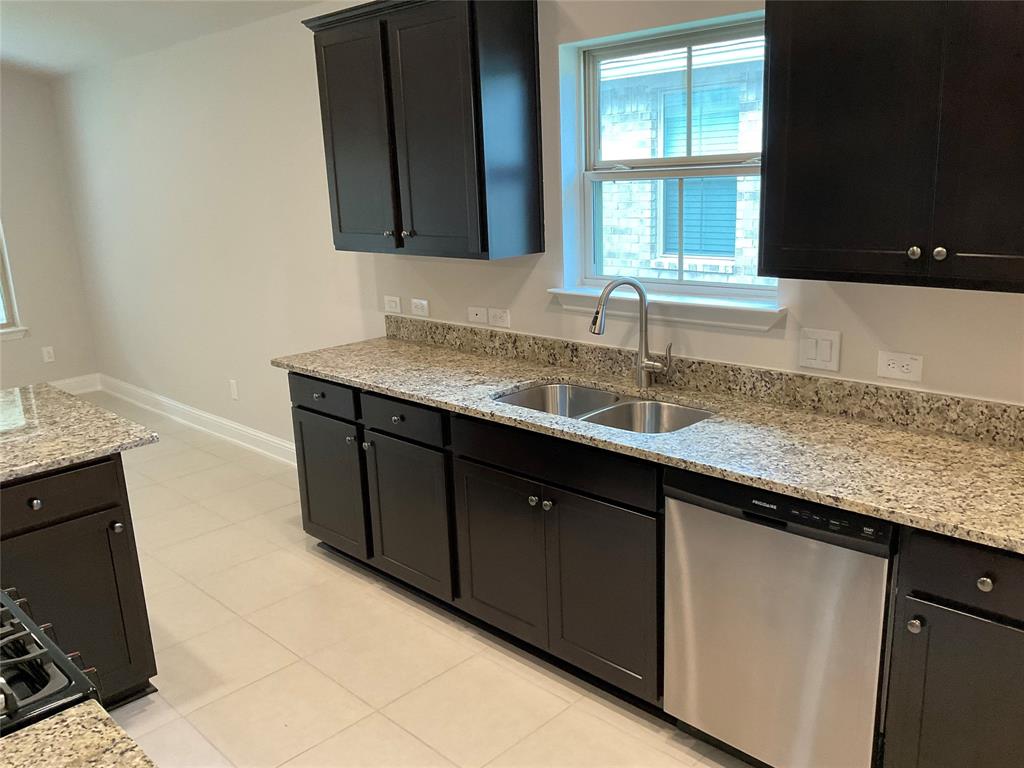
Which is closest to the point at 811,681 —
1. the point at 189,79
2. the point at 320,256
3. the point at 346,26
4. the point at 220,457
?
the point at 346,26

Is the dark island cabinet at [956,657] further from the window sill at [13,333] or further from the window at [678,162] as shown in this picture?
the window sill at [13,333]

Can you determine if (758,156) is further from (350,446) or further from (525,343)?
(350,446)

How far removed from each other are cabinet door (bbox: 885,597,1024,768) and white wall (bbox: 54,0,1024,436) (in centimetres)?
73

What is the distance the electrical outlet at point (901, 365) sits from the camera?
7.59 ft

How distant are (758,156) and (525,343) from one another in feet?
3.81

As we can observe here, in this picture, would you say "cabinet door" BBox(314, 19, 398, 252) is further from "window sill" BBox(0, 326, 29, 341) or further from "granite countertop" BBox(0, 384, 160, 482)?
"window sill" BBox(0, 326, 29, 341)

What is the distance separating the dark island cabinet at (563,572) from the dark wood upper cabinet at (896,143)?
891mm

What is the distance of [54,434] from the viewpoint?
98.9 inches

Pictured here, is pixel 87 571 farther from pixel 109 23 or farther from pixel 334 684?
pixel 109 23

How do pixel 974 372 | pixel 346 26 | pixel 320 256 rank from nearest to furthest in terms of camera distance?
1. pixel 974 372
2. pixel 346 26
3. pixel 320 256

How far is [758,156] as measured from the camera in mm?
2625

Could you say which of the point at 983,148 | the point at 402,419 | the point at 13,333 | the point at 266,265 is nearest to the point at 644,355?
the point at 402,419

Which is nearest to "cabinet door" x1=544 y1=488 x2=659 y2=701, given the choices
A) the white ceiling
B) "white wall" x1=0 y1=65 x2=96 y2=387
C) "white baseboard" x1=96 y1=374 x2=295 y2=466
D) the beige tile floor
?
the beige tile floor

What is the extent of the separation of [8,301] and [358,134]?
4.26 m
